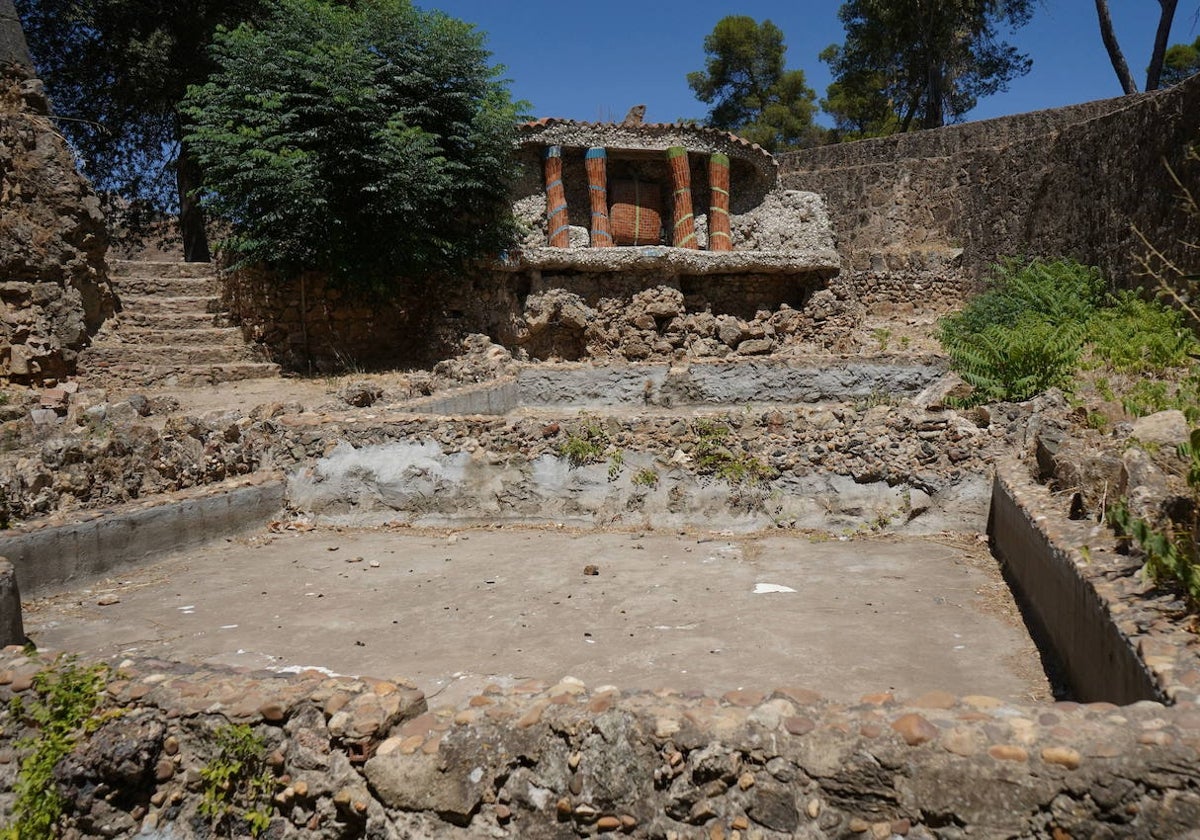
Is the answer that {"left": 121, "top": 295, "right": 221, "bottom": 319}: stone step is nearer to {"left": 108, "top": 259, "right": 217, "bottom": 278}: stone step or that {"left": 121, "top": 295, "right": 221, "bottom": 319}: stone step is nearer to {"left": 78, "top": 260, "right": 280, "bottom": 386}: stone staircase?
{"left": 78, "top": 260, "right": 280, "bottom": 386}: stone staircase

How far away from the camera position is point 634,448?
254 inches

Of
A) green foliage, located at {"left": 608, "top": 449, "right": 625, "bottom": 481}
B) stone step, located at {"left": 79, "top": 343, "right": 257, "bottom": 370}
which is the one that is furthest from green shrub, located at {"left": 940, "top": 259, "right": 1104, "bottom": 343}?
stone step, located at {"left": 79, "top": 343, "right": 257, "bottom": 370}

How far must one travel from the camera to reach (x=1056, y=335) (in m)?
7.39

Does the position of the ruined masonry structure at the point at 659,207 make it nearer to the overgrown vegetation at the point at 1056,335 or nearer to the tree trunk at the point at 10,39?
the overgrown vegetation at the point at 1056,335

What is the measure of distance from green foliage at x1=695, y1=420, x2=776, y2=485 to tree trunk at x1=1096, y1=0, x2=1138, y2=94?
18.7m

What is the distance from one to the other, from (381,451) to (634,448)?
6.64 ft

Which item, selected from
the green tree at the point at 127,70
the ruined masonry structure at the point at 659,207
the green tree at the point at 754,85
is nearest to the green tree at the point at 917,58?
the green tree at the point at 754,85

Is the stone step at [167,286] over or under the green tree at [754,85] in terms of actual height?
under

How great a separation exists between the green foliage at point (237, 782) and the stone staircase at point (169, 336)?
10.7m

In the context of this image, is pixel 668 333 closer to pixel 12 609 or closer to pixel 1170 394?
pixel 1170 394

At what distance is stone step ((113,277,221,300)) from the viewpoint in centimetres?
1370

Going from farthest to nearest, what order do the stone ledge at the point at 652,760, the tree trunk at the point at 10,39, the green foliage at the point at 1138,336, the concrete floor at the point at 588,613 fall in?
the tree trunk at the point at 10,39, the green foliage at the point at 1138,336, the concrete floor at the point at 588,613, the stone ledge at the point at 652,760

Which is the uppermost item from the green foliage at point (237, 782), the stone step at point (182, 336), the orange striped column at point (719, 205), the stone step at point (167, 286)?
the orange striped column at point (719, 205)

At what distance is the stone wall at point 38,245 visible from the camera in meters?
11.0
